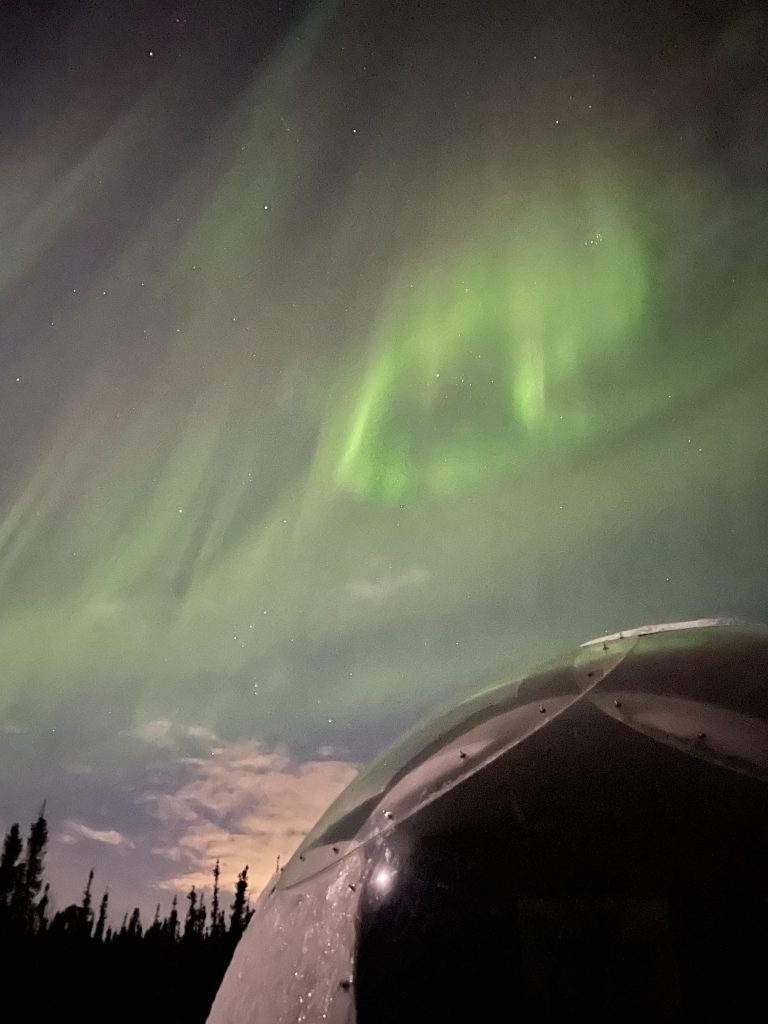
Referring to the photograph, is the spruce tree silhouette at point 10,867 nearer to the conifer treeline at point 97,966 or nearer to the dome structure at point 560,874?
the conifer treeline at point 97,966

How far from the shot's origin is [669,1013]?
7.04 feet

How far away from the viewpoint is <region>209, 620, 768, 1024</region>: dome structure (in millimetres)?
2244

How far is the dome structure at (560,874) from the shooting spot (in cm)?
224

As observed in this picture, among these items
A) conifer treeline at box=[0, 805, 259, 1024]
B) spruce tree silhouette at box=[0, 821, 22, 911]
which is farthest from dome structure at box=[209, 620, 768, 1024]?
spruce tree silhouette at box=[0, 821, 22, 911]

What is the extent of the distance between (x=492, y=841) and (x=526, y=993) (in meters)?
0.47

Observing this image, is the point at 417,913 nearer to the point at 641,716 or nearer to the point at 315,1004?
the point at 315,1004

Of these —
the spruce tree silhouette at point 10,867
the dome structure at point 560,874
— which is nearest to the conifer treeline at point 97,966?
the spruce tree silhouette at point 10,867

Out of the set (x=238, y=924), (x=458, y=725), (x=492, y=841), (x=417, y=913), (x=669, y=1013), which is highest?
(x=238, y=924)

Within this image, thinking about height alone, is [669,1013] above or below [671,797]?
below

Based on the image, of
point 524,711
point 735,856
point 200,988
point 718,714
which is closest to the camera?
point 735,856

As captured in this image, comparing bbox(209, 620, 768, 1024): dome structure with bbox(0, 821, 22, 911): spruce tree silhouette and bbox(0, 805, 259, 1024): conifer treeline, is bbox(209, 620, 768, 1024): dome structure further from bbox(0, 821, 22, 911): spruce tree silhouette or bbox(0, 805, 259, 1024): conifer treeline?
Result: bbox(0, 821, 22, 911): spruce tree silhouette

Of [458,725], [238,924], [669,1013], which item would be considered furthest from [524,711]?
[238,924]

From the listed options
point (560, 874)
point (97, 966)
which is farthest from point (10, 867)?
point (560, 874)

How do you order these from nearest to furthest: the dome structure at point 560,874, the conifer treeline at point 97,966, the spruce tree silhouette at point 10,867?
the dome structure at point 560,874 < the conifer treeline at point 97,966 < the spruce tree silhouette at point 10,867
